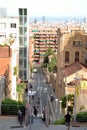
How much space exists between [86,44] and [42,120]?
55642 millimetres

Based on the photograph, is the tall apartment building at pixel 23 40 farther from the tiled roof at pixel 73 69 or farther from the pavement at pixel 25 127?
the pavement at pixel 25 127

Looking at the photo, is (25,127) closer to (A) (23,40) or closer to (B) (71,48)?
(B) (71,48)

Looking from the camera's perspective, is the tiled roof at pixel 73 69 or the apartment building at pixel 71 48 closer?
the tiled roof at pixel 73 69

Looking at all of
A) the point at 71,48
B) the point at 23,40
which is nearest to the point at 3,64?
the point at 71,48

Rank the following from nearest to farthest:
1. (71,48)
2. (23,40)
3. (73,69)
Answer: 1. (73,69)
2. (71,48)
3. (23,40)

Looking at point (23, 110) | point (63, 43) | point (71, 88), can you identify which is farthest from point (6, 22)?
point (23, 110)

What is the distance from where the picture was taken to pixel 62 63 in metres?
86.5

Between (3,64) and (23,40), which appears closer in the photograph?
(3,64)

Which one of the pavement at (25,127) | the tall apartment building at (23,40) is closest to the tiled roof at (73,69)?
the tall apartment building at (23,40)

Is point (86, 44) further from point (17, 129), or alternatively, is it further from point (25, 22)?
point (17, 129)

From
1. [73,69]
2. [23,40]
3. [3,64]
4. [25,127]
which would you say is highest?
[23,40]

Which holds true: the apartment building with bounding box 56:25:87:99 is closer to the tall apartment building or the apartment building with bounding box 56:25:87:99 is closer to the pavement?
the tall apartment building

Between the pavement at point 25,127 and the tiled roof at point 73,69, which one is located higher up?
the tiled roof at point 73,69

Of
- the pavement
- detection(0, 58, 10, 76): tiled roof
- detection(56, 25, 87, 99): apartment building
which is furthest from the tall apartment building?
the pavement
